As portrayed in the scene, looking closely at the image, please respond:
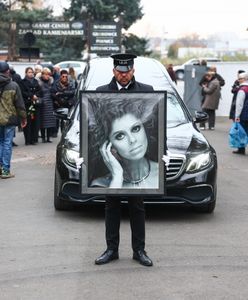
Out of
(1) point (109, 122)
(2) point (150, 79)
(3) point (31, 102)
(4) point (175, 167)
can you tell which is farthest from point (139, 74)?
(3) point (31, 102)

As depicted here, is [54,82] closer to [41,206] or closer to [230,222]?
[41,206]

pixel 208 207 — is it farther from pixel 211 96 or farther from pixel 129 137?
pixel 211 96

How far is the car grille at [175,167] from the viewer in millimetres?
7879

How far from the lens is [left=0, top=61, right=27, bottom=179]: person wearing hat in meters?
10.9

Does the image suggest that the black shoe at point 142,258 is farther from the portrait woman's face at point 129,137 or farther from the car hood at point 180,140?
the car hood at point 180,140

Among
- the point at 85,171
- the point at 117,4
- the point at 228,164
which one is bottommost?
the point at 228,164

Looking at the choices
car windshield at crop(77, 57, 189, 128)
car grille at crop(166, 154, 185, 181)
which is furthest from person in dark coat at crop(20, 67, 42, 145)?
car grille at crop(166, 154, 185, 181)

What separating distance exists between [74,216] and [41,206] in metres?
0.80

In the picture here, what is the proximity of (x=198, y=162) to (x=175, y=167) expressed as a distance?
33 centimetres

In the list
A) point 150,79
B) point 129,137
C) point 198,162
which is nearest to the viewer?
point 129,137

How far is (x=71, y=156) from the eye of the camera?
26.5ft

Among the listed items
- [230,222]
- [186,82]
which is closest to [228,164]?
[230,222]

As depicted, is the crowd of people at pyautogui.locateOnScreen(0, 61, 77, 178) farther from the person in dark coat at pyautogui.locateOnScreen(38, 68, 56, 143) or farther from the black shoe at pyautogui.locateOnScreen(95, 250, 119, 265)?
the black shoe at pyautogui.locateOnScreen(95, 250, 119, 265)

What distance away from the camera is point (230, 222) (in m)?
8.13
